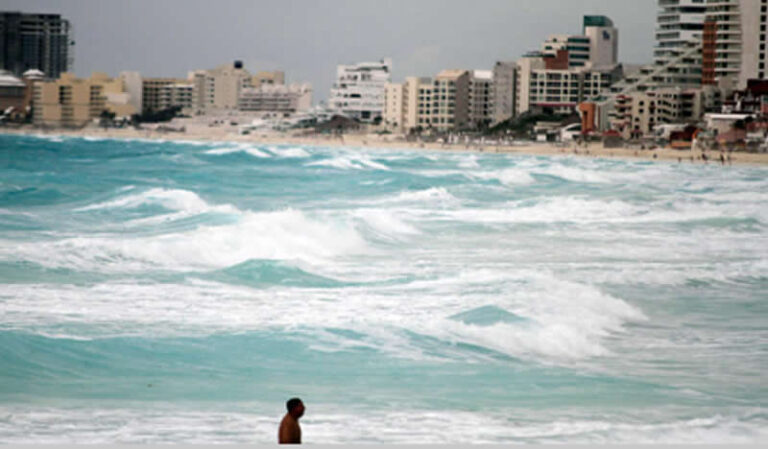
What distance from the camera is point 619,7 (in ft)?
178

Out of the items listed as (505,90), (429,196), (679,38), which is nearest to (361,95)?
(505,90)

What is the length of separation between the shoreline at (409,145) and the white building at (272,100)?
8.10 metres

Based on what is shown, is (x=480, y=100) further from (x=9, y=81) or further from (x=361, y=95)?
(x=9, y=81)

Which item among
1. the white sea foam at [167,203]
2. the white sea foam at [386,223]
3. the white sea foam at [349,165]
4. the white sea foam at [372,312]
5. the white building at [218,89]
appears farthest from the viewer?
the white building at [218,89]

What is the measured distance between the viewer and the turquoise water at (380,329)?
4.26m

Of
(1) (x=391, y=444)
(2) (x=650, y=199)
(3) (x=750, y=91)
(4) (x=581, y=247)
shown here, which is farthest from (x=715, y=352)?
(3) (x=750, y=91)

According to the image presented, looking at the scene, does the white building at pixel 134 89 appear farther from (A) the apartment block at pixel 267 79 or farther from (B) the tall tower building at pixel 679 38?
(B) the tall tower building at pixel 679 38

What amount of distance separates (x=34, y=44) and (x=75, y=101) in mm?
4402

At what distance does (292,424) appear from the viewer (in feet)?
10.2

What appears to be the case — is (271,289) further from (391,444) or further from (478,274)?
(391,444)

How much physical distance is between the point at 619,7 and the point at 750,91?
16.3 metres

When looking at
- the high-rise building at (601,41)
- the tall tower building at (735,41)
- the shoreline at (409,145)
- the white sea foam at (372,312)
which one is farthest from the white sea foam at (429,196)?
the high-rise building at (601,41)

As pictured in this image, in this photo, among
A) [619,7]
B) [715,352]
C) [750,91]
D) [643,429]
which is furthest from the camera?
[619,7]

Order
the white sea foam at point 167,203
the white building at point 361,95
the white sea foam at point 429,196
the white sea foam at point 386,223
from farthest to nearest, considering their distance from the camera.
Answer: the white building at point 361,95
the white sea foam at point 429,196
the white sea foam at point 167,203
the white sea foam at point 386,223
